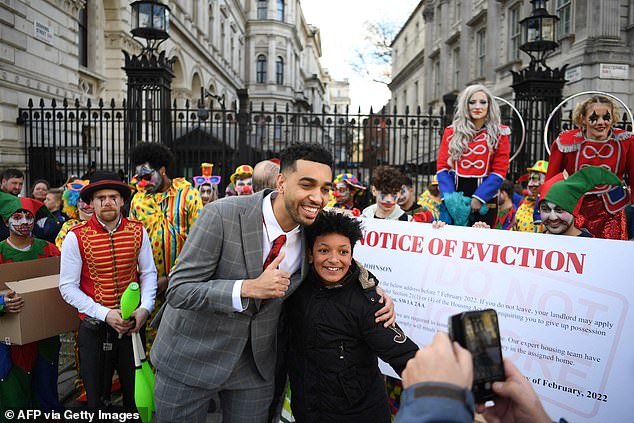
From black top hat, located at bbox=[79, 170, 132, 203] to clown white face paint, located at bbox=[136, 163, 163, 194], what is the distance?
0.54 meters

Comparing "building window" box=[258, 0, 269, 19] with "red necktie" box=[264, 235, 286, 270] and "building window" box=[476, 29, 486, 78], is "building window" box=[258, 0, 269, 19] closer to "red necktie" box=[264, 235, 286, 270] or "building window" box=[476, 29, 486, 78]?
"building window" box=[476, 29, 486, 78]

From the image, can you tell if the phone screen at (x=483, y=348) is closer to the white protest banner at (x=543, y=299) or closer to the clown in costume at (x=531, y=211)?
the white protest banner at (x=543, y=299)

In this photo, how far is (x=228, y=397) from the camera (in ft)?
8.53

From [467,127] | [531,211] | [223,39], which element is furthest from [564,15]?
[223,39]

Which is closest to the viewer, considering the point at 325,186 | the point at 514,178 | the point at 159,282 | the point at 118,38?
the point at 325,186

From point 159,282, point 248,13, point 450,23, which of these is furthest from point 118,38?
point 248,13

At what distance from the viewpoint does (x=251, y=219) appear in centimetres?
240

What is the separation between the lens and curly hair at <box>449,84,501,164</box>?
13.2 feet

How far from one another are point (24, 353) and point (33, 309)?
1.57 ft

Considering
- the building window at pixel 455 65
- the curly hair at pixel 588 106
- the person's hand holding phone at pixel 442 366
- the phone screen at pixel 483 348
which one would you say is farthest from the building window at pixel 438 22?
the person's hand holding phone at pixel 442 366

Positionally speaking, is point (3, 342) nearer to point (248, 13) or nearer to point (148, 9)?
point (148, 9)

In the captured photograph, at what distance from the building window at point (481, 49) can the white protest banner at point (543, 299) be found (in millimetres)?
22867

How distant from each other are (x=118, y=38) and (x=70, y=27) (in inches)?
144

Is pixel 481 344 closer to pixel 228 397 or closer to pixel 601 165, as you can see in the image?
pixel 228 397
